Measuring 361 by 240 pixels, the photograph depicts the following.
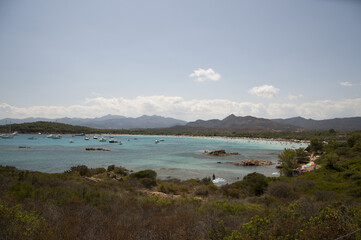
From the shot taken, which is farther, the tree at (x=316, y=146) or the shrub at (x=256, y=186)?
the tree at (x=316, y=146)

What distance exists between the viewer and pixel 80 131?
144 metres

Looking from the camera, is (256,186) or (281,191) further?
(256,186)

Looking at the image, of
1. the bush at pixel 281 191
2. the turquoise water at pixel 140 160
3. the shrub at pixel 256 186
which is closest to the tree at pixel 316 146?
the turquoise water at pixel 140 160

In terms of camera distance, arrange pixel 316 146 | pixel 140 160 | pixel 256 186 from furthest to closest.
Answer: pixel 316 146 → pixel 140 160 → pixel 256 186

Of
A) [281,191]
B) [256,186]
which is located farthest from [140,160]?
[281,191]

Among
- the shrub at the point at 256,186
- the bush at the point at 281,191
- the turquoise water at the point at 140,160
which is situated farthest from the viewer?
the turquoise water at the point at 140,160

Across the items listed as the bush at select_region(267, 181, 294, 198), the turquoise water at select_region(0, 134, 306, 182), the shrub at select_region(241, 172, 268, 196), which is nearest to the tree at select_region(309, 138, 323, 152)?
the turquoise water at select_region(0, 134, 306, 182)

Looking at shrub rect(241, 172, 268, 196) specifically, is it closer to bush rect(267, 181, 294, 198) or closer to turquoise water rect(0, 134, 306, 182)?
bush rect(267, 181, 294, 198)

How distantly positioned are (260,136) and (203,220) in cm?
13635

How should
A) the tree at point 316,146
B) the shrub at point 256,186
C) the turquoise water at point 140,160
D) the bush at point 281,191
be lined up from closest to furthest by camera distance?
the bush at point 281,191, the shrub at point 256,186, the turquoise water at point 140,160, the tree at point 316,146

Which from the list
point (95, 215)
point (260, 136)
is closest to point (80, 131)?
point (260, 136)

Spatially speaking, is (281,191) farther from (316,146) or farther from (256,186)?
(316,146)

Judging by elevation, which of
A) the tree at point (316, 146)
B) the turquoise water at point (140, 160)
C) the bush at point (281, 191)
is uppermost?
the bush at point (281, 191)

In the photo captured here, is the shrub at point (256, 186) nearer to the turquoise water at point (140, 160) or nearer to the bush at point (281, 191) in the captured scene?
the bush at point (281, 191)
